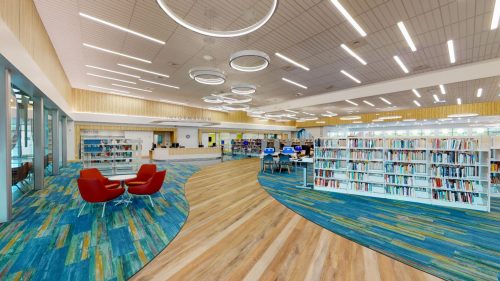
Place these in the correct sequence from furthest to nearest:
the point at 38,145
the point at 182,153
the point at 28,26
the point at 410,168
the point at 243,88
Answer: the point at 182,153
the point at 243,88
the point at 38,145
the point at 410,168
the point at 28,26

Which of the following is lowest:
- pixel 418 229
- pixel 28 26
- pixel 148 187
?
pixel 418 229

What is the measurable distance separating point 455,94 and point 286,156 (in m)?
9.24

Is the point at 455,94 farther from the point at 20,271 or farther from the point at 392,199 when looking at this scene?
the point at 20,271

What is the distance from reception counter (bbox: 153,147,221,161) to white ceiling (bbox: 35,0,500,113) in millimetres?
7016

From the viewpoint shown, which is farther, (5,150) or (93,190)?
(93,190)

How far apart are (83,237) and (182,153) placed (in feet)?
39.9

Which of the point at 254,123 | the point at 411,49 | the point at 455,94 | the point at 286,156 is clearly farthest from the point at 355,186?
the point at 254,123

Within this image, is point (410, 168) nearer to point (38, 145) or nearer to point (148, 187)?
point (148, 187)

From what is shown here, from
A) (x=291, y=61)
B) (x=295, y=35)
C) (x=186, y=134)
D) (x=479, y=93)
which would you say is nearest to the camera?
(x=295, y=35)

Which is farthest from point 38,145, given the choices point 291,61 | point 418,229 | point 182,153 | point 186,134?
point 186,134

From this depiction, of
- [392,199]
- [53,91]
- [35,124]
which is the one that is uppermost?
[53,91]

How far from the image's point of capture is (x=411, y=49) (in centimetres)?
621

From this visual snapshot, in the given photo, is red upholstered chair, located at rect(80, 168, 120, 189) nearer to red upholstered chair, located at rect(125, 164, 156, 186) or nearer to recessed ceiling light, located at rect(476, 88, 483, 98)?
red upholstered chair, located at rect(125, 164, 156, 186)

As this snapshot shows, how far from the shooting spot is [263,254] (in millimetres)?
2842
